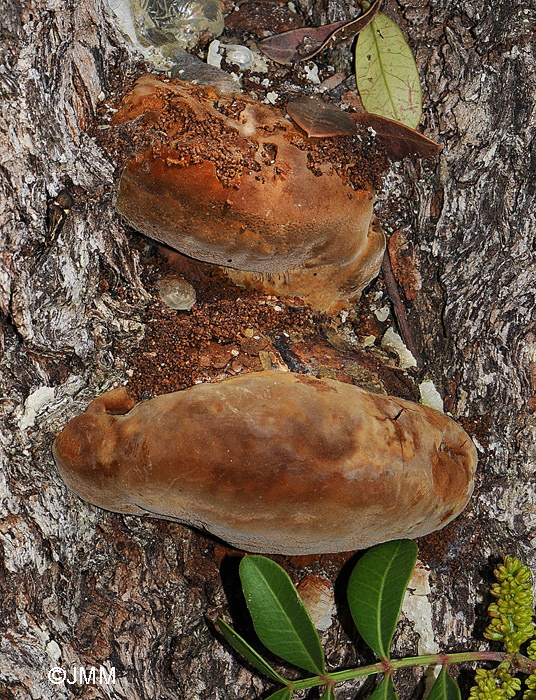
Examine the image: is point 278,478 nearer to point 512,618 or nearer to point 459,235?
point 512,618

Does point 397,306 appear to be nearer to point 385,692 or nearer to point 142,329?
point 142,329

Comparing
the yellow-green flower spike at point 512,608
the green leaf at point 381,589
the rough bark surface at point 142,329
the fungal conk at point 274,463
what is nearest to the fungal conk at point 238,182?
the rough bark surface at point 142,329

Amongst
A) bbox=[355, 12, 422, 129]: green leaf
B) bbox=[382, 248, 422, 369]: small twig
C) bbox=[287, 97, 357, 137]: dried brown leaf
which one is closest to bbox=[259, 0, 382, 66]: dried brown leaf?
bbox=[355, 12, 422, 129]: green leaf

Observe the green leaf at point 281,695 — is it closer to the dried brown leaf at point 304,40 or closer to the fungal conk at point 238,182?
the fungal conk at point 238,182

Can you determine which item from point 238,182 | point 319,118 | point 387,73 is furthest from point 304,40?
point 238,182

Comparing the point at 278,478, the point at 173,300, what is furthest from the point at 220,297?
the point at 278,478

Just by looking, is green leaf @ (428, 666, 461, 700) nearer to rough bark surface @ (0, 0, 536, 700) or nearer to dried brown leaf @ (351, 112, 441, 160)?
rough bark surface @ (0, 0, 536, 700)
